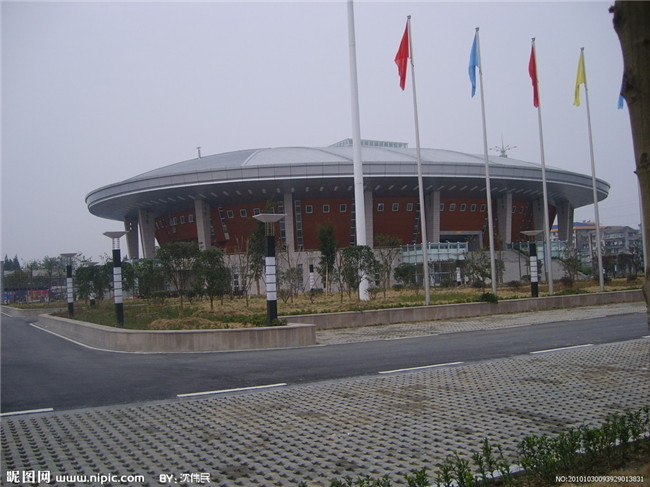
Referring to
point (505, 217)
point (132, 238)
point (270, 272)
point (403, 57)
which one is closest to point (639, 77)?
point (270, 272)

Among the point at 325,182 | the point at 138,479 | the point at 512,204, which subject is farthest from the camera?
the point at 512,204

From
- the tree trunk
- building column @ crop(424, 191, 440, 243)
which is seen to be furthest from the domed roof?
the tree trunk

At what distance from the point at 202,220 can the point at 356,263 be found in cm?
3172

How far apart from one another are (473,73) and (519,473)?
967 inches

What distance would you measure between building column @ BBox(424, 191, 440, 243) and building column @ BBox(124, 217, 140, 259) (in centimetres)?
3327

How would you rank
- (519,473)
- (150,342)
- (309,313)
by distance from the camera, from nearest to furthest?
(519,473), (150,342), (309,313)

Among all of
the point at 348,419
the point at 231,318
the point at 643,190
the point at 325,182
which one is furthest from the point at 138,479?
the point at 325,182

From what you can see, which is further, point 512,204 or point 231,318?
point 512,204

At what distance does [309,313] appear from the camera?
67.6ft

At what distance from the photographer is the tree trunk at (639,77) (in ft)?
9.42

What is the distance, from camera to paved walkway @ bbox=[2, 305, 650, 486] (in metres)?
4.98

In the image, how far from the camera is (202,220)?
53406mm

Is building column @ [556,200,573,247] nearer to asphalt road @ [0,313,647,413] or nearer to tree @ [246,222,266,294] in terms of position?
tree @ [246,222,266,294]

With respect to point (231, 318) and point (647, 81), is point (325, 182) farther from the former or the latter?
point (647, 81)
